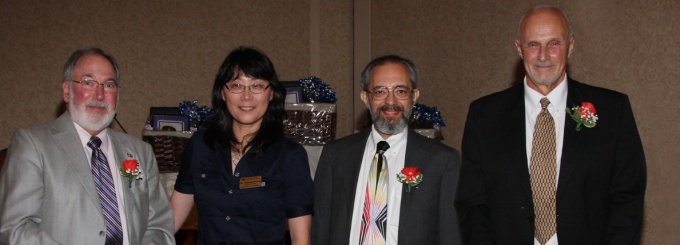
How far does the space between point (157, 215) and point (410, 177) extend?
3.93ft

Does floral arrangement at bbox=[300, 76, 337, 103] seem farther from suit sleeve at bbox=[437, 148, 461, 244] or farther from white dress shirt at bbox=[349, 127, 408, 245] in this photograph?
suit sleeve at bbox=[437, 148, 461, 244]

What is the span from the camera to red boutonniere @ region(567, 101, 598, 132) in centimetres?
282

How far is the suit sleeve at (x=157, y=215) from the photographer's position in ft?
Answer: 10.9

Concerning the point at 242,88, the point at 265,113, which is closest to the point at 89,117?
the point at 242,88

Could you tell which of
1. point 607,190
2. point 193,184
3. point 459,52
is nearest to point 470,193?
point 607,190

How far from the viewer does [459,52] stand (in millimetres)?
6027

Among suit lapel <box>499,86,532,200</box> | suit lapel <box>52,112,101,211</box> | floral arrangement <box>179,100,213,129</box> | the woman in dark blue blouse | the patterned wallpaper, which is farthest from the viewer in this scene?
the patterned wallpaper

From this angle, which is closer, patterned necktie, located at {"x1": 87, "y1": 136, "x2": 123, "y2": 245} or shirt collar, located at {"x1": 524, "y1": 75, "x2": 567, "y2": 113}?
shirt collar, located at {"x1": 524, "y1": 75, "x2": 567, "y2": 113}

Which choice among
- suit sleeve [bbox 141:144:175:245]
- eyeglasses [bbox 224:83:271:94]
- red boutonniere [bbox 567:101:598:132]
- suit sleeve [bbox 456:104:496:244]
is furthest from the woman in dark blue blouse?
red boutonniere [bbox 567:101:598:132]

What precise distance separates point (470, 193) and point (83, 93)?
5.64 ft

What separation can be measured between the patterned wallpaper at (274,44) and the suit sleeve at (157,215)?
277 cm

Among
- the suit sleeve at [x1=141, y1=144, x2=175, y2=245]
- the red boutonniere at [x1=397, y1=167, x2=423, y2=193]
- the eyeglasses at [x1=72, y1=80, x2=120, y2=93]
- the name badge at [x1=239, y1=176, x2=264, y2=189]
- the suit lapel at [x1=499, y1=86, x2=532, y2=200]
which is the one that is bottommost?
the suit sleeve at [x1=141, y1=144, x2=175, y2=245]

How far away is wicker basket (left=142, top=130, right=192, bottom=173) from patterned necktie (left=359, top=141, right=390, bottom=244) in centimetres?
211

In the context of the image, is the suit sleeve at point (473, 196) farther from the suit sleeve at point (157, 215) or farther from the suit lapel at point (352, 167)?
the suit sleeve at point (157, 215)
